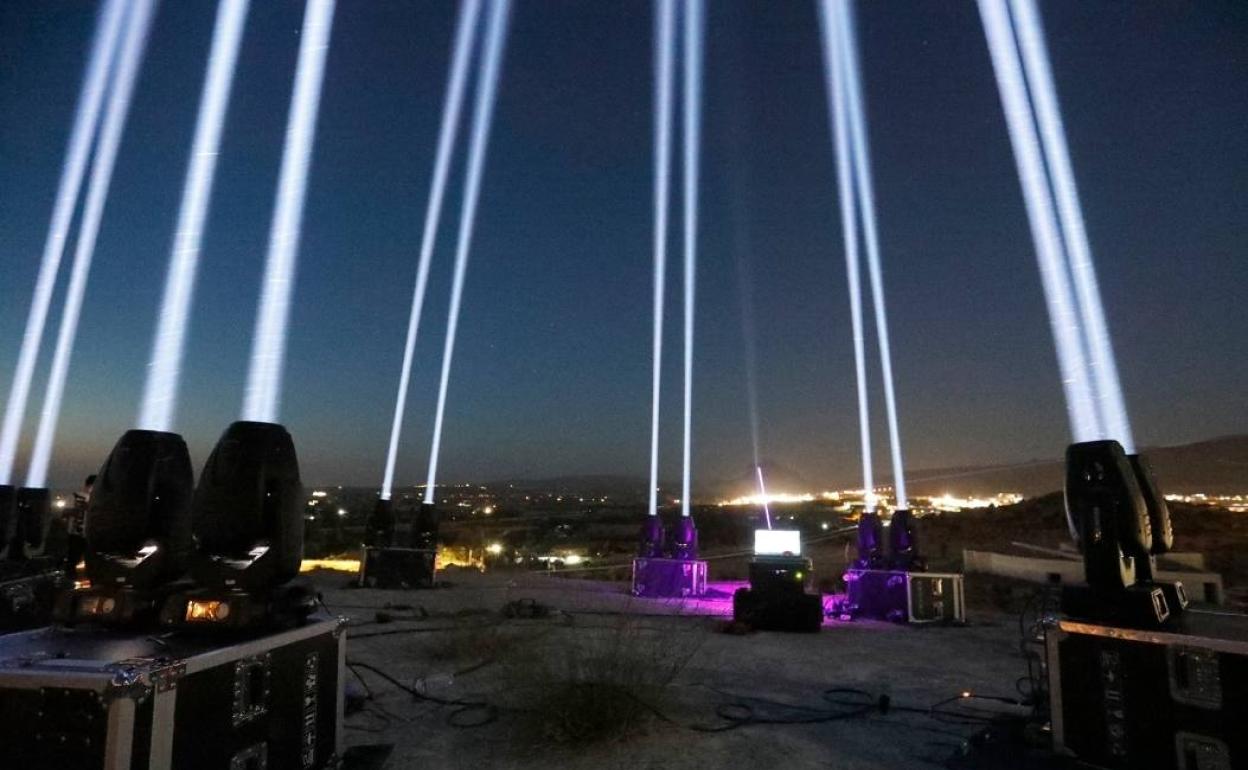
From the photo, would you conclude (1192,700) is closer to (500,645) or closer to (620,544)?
(500,645)

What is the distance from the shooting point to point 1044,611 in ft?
17.3

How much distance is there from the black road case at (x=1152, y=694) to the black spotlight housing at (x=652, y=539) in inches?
423

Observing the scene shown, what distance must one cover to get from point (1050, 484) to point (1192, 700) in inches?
3847

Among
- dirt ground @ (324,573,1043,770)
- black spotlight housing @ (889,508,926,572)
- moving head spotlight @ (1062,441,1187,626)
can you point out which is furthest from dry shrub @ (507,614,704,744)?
black spotlight housing @ (889,508,926,572)

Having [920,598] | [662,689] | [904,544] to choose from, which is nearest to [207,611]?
[662,689]

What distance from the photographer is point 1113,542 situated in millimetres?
4539

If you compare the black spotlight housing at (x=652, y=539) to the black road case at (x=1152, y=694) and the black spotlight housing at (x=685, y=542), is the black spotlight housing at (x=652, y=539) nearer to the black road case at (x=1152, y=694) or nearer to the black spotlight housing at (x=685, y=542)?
the black spotlight housing at (x=685, y=542)

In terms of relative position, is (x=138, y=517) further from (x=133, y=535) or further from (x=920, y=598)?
(x=920, y=598)

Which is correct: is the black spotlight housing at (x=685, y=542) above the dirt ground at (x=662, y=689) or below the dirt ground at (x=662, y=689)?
above

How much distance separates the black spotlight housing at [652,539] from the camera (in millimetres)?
14992

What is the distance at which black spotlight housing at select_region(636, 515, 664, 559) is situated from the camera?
1499 cm

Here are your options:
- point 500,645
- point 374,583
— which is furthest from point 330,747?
point 374,583

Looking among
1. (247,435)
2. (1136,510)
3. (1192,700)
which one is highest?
(247,435)

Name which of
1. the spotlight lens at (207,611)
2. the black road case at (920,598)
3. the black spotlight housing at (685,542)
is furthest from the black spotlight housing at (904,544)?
the spotlight lens at (207,611)
